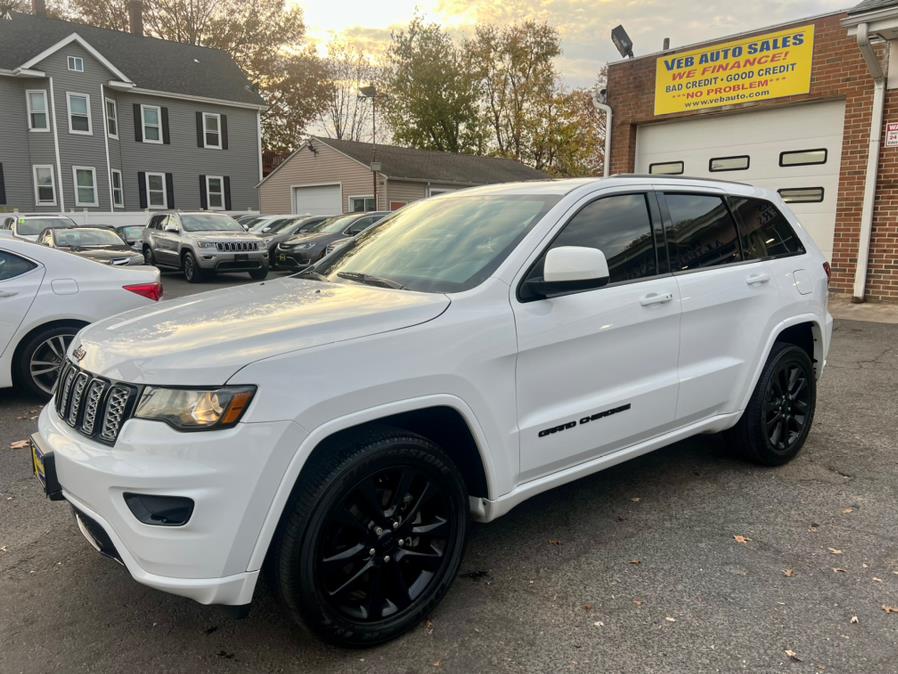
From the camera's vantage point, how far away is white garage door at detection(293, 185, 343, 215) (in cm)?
3039

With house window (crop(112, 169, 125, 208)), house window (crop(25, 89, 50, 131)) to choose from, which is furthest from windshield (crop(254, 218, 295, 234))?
house window (crop(25, 89, 50, 131))

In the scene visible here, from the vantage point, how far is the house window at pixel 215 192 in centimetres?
3374

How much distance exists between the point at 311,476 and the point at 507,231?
57.8 inches

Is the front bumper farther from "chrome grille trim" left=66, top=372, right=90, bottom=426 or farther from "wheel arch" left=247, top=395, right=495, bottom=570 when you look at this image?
"chrome grille trim" left=66, top=372, right=90, bottom=426

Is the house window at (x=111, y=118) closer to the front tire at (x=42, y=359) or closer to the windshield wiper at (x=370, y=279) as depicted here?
the front tire at (x=42, y=359)

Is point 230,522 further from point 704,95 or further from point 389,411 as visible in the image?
point 704,95

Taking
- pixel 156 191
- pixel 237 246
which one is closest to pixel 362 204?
pixel 156 191

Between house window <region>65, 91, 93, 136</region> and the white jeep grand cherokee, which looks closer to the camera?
the white jeep grand cherokee

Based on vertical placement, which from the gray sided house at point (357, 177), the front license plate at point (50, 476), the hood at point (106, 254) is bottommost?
the front license plate at point (50, 476)

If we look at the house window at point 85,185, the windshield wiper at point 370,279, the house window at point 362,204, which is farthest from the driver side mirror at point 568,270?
the house window at point 85,185

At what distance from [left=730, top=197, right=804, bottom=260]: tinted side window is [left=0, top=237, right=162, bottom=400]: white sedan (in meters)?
5.01

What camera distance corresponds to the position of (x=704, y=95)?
12.0 metres

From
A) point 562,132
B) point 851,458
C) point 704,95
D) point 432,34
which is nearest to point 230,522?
point 851,458

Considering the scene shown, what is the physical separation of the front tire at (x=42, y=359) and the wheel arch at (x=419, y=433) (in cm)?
422
